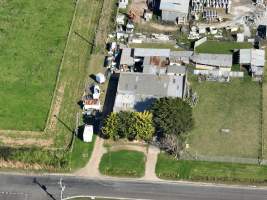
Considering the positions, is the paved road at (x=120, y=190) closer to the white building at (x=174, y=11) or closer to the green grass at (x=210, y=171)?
the green grass at (x=210, y=171)

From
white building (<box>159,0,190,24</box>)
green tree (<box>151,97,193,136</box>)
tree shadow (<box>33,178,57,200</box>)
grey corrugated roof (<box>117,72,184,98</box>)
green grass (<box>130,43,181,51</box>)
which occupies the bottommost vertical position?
tree shadow (<box>33,178,57,200</box>)

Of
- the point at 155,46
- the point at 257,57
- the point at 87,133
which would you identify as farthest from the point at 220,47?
the point at 87,133

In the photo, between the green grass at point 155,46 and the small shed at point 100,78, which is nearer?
the small shed at point 100,78

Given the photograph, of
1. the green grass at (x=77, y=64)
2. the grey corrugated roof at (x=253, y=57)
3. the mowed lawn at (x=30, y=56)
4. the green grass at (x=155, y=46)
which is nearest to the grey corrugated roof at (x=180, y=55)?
the green grass at (x=155, y=46)

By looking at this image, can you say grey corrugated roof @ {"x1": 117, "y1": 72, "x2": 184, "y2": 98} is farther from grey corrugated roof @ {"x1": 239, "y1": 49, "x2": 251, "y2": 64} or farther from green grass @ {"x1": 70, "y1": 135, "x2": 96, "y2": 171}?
grey corrugated roof @ {"x1": 239, "y1": 49, "x2": 251, "y2": 64}

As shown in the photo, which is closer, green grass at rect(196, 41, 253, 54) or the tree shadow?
the tree shadow

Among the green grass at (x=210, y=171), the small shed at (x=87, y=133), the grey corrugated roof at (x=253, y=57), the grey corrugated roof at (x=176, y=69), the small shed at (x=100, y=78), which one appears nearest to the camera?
the green grass at (x=210, y=171)

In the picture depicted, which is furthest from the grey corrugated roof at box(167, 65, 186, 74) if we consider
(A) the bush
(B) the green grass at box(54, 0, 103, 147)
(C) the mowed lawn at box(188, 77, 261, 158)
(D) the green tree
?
(A) the bush

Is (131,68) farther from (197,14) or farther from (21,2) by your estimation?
(21,2)
